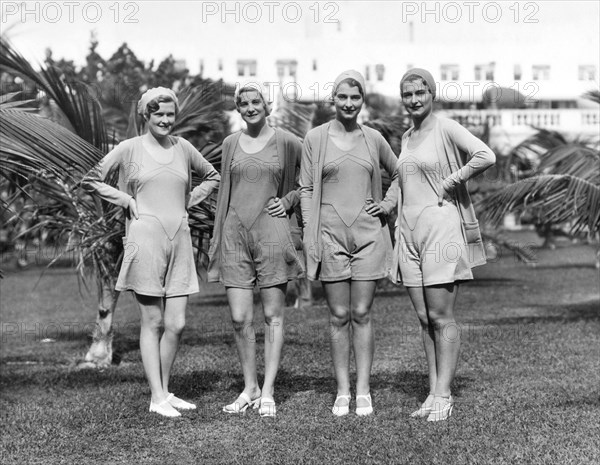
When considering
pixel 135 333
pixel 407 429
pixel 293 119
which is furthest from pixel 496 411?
pixel 293 119

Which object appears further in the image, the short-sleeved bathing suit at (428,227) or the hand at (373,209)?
the hand at (373,209)

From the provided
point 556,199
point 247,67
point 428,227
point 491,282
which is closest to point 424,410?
point 428,227

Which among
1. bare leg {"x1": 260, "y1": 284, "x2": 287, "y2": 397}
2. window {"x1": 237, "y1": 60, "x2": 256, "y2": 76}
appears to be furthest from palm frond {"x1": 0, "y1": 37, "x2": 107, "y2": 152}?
window {"x1": 237, "y1": 60, "x2": 256, "y2": 76}

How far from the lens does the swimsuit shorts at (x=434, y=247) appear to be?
5.92 meters

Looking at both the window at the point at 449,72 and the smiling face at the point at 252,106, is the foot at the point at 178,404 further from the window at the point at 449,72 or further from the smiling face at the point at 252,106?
the window at the point at 449,72

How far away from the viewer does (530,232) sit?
50.1m

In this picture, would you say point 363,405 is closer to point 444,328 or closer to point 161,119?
point 444,328

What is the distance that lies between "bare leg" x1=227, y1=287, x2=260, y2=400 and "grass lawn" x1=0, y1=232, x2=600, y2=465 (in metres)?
0.28

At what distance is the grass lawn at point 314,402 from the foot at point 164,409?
0.07 metres

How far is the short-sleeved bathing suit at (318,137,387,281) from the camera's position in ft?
19.9

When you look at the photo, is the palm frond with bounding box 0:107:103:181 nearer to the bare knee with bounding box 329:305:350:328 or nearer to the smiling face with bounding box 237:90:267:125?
the smiling face with bounding box 237:90:267:125

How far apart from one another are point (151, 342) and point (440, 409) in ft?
5.86

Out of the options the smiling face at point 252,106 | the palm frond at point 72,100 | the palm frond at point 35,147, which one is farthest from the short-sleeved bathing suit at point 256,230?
the palm frond at point 72,100

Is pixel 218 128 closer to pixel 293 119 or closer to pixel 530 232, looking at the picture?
pixel 293 119
